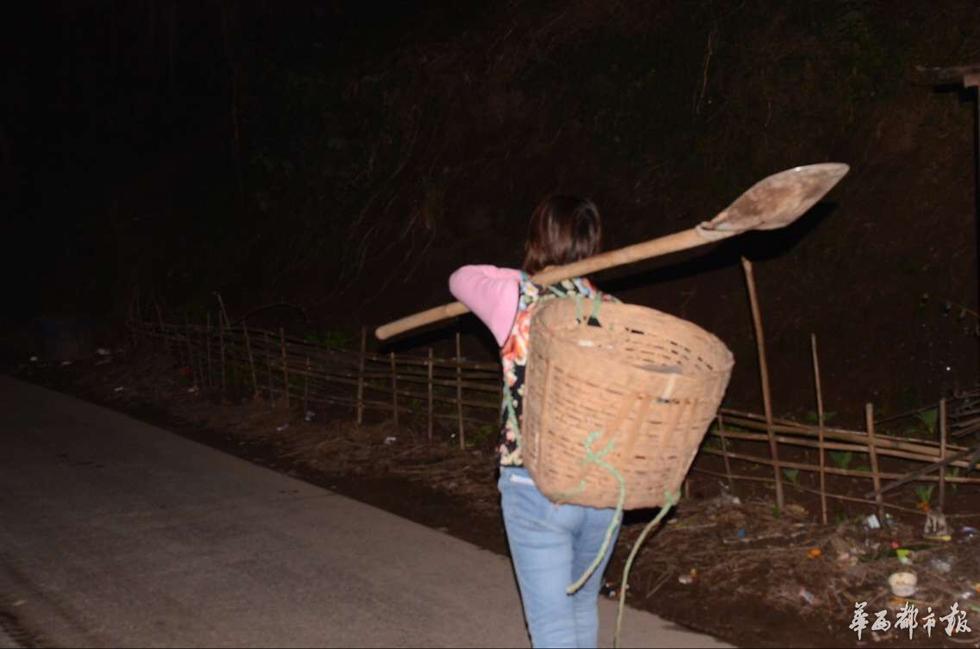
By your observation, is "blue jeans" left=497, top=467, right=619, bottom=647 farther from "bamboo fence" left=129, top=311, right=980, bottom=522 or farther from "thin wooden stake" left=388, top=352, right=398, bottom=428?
"thin wooden stake" left=388, top=352, right=398, bottom=428

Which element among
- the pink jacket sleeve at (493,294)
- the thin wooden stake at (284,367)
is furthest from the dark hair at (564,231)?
the thin wooden stake at (284,367)

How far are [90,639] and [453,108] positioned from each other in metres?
9.79

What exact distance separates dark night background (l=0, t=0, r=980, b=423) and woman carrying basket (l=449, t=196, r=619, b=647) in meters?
3.45

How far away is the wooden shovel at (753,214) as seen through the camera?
350cm

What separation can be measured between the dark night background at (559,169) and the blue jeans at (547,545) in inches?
150

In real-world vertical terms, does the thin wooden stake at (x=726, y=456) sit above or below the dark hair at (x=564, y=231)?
below

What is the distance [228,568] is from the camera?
5594mm

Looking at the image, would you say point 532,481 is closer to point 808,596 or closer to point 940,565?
point 808,596

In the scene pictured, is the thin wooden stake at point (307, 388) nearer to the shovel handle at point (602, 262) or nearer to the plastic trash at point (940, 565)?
the shovel handle at point (602, 262)

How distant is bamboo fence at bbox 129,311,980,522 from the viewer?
220 inches

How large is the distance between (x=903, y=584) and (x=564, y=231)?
2695mm

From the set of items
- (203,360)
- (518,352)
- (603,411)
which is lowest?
(203,360)

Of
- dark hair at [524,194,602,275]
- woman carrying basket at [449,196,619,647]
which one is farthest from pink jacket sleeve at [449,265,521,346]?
dark hair at [524,194,602,275]

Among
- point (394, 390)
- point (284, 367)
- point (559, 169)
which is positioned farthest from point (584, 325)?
point (559, 169)
